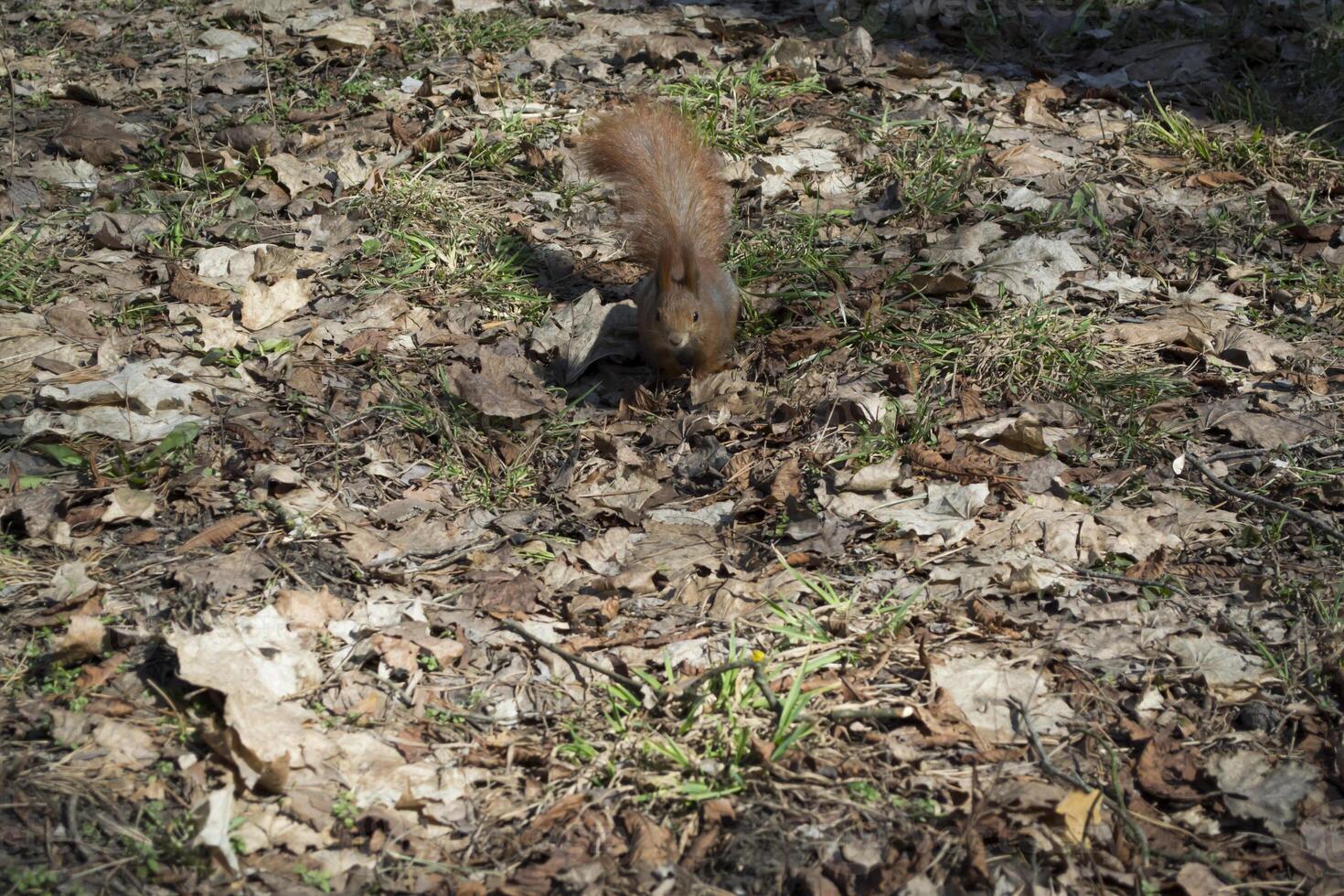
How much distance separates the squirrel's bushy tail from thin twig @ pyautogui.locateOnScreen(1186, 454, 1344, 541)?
181 centimetres

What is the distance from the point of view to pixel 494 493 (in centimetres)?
330

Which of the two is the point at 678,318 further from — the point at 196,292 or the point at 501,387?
the point at 196,292

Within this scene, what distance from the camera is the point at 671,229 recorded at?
3.81m

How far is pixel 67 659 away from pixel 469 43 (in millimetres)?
3982

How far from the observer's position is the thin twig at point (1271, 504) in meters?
2.94

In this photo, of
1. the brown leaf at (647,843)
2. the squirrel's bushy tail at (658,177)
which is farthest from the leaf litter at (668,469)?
the squirrel's bushy tail at (658,177)

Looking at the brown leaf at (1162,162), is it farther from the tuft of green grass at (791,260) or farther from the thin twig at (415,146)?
the thin twig at (415,146)

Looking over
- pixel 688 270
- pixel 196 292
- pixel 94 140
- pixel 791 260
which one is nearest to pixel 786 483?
pixel 688 270

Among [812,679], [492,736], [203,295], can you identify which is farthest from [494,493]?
[203,295]

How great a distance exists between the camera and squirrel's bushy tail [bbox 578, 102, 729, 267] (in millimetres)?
3826

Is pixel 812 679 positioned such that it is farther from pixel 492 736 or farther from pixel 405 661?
pixel 405 661

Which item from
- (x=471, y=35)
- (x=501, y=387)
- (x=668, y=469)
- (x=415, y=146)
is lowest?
(x=668, y=469)

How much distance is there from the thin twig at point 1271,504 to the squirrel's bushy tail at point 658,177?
1807mm

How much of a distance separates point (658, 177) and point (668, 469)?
42.8 inches
